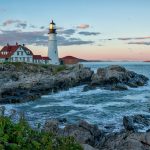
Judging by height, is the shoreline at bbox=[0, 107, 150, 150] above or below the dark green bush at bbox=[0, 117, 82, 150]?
below

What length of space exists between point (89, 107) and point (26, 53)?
155 feet

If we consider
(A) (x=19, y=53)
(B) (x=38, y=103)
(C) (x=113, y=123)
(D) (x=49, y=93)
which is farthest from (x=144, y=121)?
(A) (x=19, y=53)

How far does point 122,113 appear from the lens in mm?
28047

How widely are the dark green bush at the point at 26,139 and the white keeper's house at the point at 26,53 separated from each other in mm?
69794

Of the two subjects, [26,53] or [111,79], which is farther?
[26,53]

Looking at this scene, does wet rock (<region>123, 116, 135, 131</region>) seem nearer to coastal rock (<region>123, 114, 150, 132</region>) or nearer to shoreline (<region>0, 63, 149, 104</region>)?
coastal rock (<region>123, 114, 150, 132</region>)

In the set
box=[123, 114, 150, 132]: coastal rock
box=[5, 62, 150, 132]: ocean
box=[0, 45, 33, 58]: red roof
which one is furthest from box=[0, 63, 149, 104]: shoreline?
box=[0, 45, 33, 58]: red roof

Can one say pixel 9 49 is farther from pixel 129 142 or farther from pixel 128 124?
pixel 129 142

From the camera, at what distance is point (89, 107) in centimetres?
3170

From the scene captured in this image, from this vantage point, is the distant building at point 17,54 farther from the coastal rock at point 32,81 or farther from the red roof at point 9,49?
the coastal rock at point 32,81

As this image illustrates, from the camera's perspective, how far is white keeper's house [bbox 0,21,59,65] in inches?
2958

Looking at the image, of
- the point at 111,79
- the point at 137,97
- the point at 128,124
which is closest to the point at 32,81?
the point at 111,79

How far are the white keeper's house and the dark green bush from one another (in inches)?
2748

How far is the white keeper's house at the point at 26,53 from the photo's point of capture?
75.1 metres
